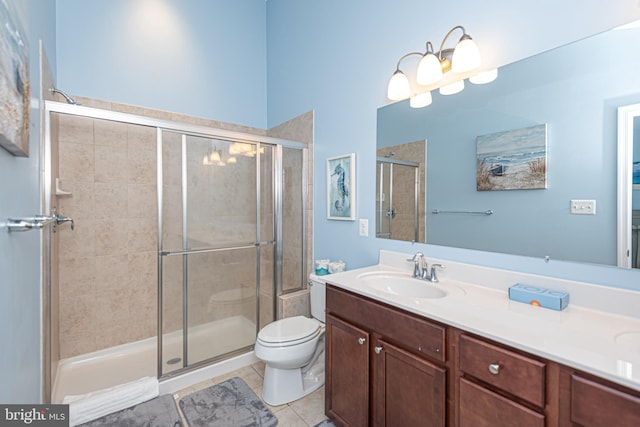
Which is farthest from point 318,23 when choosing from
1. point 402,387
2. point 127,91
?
point 402,387

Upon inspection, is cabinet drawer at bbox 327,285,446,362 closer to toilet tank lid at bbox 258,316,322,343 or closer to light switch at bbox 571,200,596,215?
toilet tank lid at bbox 258,316,322,343

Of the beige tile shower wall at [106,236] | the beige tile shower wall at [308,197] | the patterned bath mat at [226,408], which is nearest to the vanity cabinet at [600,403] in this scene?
the patterned bath mat at [226,408]

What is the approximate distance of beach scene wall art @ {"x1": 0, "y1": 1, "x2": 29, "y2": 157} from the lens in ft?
2.39

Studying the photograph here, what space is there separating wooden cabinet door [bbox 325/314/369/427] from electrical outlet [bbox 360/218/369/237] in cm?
70

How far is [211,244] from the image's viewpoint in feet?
7.27

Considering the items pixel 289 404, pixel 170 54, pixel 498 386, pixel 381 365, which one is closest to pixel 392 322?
pixel 381 365

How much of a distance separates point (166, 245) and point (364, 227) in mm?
1389

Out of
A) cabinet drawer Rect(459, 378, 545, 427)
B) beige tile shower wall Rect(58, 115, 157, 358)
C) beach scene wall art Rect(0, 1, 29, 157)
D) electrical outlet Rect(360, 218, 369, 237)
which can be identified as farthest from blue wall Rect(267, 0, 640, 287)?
beach scene wall art Rect(0, 1, 29, 157)

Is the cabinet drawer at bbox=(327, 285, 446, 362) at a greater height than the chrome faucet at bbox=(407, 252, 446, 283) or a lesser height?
lesser

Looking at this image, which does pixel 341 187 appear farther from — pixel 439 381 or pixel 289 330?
pixel 439 381

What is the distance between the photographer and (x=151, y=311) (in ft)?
8.60

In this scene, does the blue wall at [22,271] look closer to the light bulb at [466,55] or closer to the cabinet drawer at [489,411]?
the cabinet drawer at [489,411]

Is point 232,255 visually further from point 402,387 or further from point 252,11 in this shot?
point 252,11

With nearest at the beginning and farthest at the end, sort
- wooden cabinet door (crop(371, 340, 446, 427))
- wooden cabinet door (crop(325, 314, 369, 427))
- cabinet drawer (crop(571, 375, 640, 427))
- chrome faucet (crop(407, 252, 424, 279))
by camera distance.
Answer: cabinet drawer (crop(571, 375, 640, 427)) < wooden cabinet door (crop(371, 340, 446, 427)) < wooden cabinet door (crop(325, 314, 369, 427)) < chrome faucet (crop(407, 252, 424, 279))
